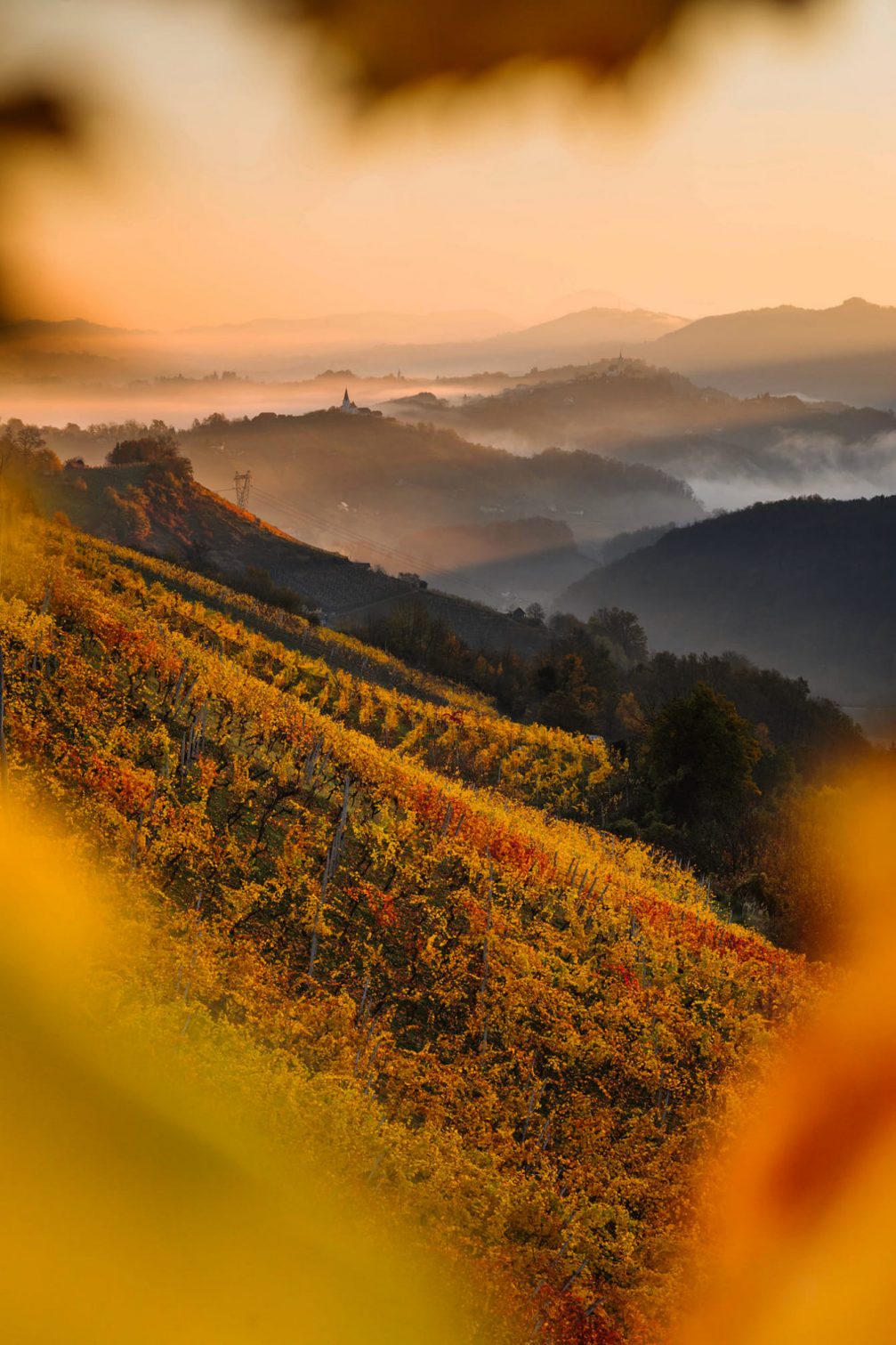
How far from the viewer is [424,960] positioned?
2138 cm

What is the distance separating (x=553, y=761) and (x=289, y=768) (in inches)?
1300

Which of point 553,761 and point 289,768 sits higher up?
point 289,768

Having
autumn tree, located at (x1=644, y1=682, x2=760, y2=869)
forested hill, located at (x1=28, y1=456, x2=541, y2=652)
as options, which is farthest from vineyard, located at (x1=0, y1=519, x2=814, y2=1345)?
forested hill, located at (x1=28, y1=456, x2=541, y2=652)

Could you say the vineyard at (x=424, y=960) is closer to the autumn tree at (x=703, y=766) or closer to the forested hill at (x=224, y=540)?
the autumn tree at (x=703, y=766)

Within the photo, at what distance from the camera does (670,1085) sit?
20.0 m

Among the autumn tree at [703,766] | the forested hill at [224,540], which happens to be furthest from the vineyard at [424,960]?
the forested hill at [224,540]

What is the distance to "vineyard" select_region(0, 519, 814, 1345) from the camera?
15.3 meters

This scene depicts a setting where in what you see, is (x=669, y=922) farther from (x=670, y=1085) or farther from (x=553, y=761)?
(x=553, y=761)

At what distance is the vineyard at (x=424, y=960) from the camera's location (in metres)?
15.3

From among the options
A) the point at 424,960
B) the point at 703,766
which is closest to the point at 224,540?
the point at 703,766

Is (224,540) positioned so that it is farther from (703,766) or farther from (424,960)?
(424,960)

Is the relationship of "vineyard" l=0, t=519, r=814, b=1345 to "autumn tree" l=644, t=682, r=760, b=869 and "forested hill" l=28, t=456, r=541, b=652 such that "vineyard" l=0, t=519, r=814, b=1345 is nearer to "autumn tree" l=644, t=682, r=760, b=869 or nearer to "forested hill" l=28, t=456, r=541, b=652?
Result: "autumn tree" l=644, t=682, r=760, b=869

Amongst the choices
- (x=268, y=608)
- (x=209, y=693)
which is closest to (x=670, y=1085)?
(x=209, y=693)

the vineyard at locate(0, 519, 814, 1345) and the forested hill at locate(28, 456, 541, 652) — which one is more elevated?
the forested hill at locate(28, 456, 541, 652)
